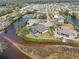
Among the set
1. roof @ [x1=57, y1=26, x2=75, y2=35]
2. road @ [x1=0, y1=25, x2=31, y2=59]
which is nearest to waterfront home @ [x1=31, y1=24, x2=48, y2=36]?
roof @ [x1=57, y1=26, x2=75, y2=35]

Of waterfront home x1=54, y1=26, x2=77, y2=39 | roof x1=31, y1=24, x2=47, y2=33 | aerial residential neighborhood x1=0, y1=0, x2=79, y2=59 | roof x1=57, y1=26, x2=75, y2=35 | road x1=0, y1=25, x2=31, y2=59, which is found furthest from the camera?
roof x1=31, y1=24, x2=47, y2=33

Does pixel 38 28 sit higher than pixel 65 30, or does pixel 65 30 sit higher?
pixel 38 28

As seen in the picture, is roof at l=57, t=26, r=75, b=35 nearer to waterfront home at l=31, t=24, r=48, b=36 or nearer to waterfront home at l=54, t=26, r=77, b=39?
waterfront home at l=54, t=26, r=77, b=39

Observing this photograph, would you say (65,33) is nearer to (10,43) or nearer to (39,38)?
(39,38)

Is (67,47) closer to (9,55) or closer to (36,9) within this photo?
(9,55)

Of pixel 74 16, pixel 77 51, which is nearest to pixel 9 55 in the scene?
pixel 77 51

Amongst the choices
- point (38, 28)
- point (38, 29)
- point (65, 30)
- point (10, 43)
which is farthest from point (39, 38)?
point (65, 30)
